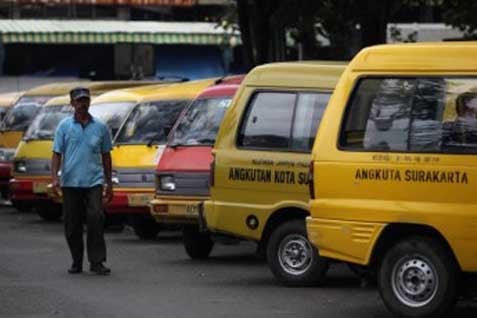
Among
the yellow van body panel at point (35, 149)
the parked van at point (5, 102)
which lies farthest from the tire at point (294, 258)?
the parked van at point (5, 102)

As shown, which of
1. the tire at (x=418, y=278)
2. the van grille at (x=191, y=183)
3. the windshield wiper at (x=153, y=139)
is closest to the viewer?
the tire at (x=418, y=278)

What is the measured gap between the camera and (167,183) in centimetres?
1494

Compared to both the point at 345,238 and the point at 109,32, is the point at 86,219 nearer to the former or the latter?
the point at 345,238

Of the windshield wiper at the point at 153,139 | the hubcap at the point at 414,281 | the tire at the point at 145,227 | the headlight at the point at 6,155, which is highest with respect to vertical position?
the windshield wiper at the point at 153,139

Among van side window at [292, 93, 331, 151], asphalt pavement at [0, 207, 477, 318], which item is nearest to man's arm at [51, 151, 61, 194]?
asphalt pavement at [0, 207, 477, 318]

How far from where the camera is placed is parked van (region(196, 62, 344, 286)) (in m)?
Result: 12.4

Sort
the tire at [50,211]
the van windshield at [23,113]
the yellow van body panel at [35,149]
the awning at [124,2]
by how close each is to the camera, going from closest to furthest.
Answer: the yellow van body panel at [35,149]
the tire at [50,211]
the van windshield at [23,113]
the awning at [124,2]

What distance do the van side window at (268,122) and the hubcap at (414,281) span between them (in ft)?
9.48

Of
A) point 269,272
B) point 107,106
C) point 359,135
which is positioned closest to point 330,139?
point 359,135

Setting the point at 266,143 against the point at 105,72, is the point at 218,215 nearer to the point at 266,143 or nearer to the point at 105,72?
the point at 266,143

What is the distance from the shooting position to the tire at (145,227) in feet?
58.4

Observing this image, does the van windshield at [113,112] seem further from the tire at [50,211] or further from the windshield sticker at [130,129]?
the tire at [50,211]

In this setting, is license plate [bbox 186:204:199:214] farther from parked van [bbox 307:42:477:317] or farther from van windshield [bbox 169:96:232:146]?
parked van [bbox 307:42:477:317]

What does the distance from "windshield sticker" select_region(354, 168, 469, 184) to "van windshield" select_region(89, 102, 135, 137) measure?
31.9 feet
